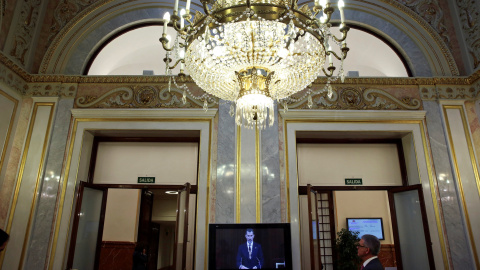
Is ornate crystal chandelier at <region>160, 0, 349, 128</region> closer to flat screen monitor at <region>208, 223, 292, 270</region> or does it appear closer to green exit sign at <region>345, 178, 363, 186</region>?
flat screen monitor at <region>208, 223, 292, 270</region>

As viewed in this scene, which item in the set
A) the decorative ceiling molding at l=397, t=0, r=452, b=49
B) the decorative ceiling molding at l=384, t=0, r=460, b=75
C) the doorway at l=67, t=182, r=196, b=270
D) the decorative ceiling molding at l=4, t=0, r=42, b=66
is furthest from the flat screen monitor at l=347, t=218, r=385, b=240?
the decorative ceiling molding at l=4, t=0, r=42, b=66

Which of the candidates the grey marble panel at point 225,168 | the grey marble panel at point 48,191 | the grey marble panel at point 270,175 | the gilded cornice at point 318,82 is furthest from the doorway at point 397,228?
the grey marble panel at point 48,191

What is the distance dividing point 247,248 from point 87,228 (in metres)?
2.61

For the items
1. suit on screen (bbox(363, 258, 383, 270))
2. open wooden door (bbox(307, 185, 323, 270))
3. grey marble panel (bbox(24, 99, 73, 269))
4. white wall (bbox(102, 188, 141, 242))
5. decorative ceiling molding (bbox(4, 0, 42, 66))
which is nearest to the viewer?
suit on screen (bbox(363, 258, 383, 270))

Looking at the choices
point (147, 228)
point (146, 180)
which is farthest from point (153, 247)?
point (146, 180)

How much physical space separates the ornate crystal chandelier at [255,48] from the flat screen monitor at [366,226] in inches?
250

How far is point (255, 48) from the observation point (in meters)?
2.63

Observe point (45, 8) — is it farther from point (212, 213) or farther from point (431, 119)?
point (431, 119)

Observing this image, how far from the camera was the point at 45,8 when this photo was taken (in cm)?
557

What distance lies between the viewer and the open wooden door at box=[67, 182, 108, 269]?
15.3 feet

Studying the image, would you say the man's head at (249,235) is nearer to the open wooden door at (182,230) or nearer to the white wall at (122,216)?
the open wooden door at (182,230)

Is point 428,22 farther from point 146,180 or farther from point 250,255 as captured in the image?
point 146,180

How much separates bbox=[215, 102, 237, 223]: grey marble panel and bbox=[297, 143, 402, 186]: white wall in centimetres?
130

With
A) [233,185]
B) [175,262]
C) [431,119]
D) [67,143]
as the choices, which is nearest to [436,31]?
[431,119]
